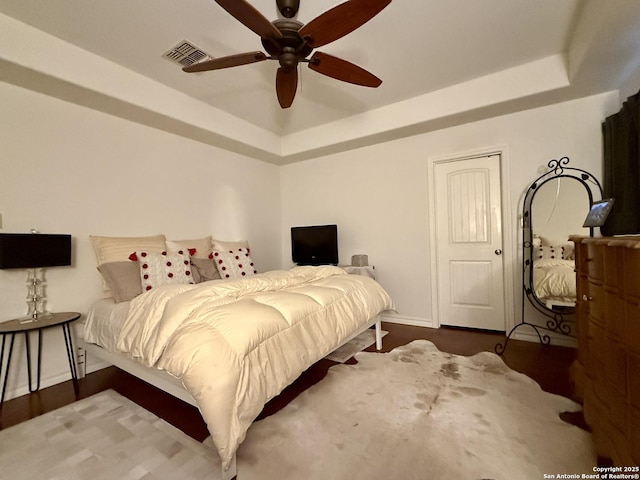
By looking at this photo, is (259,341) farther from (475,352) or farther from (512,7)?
(512,7)

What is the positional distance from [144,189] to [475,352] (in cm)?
366

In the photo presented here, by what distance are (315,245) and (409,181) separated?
1.52 metres

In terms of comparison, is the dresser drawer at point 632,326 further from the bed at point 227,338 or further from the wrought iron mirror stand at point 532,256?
the wrought iron mirror stand at point 532,256

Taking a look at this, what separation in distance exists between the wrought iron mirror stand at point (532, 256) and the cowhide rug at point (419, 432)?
946mm

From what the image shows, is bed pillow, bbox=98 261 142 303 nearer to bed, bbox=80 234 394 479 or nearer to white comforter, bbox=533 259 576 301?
bed, bbox=80 234 394 479

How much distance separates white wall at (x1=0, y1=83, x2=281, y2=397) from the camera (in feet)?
7.16

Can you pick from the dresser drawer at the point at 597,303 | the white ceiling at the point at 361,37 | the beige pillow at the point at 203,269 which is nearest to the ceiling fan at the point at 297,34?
the white ceiling at the point at 361,37

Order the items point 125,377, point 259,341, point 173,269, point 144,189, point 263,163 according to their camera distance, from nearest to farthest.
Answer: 1. point 259,341
2. point 125,377
3. point 173,269
4. point 144,189
5. point 263,163

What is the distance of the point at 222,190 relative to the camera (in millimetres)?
3787

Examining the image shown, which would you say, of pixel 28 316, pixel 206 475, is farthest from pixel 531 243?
pixel 28 316

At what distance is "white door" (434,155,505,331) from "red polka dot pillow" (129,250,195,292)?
2.82 metres

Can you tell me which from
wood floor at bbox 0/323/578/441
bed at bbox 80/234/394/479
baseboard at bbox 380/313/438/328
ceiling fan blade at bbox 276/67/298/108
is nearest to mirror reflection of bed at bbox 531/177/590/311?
wood floor at bbox 0/323/578/441

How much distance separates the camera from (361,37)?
2.20m

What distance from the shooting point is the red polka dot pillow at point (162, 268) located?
2383mm
